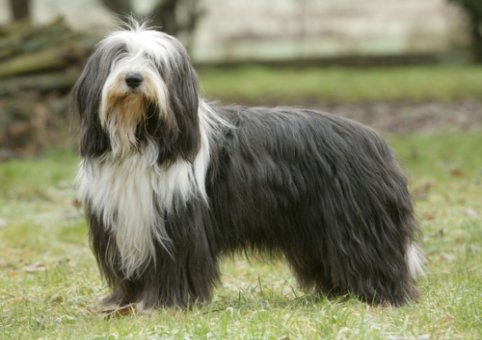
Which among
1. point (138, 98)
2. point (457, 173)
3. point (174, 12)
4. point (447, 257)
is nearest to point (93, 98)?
point (138, 98)

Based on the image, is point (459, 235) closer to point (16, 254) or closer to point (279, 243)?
point (279, 243)

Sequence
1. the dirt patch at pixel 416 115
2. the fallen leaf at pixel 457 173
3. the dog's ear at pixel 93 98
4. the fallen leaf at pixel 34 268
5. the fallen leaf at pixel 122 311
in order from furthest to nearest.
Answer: the dirt patch at pixel 416 115, the fallen leaf at pixel 457 173, the fallen leaf at pixel 34 268, the fallen leaf at pixel 122 311, the dog's ear at pixel 93 98

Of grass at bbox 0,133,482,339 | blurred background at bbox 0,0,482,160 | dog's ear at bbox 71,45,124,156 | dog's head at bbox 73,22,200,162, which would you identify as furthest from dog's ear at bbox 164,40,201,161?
blurred background at bbox 0,0,482,160

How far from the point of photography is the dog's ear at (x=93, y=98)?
17.7ft

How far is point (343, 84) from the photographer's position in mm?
21250

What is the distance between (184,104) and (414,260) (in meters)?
1.80

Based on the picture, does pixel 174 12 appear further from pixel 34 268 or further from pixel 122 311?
pixel 122 311

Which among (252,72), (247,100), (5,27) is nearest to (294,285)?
(5,27)

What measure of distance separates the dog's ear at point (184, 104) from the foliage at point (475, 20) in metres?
14.7

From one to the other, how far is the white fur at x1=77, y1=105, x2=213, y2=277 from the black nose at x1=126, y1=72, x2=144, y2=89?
0.40 metres

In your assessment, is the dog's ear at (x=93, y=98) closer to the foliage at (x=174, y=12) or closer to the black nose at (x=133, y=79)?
the black nose at (x=133, y=79)

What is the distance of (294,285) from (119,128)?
1.84m

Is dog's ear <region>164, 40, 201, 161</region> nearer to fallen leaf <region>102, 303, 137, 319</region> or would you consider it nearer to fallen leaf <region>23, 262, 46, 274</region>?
fallen leaf <region>102, 303, 137, 319</region>

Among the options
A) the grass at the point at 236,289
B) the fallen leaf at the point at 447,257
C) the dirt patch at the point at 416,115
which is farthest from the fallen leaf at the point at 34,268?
the dirt patch at the point at 416,115
